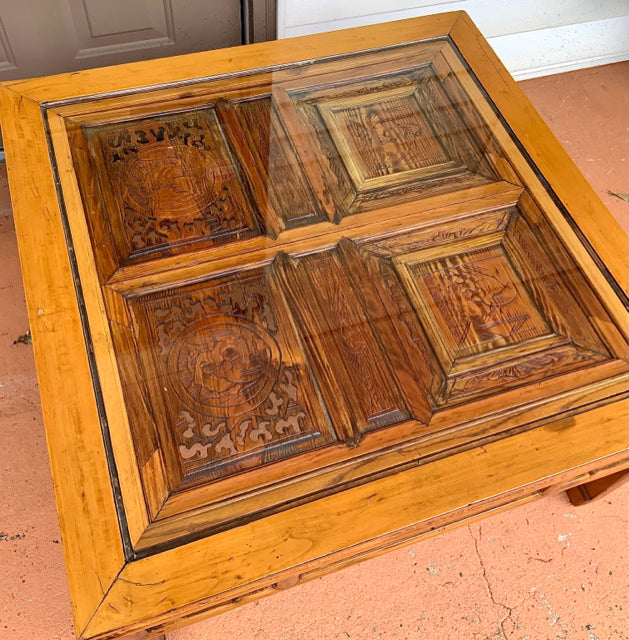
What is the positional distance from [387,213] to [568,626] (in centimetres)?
84

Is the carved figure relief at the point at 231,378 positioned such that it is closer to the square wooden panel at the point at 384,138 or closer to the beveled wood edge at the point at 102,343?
the beveled wood edge at the point at 102,343

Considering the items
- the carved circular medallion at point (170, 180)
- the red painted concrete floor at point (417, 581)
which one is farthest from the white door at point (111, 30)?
the red painted concrete floor at point (417, 581)

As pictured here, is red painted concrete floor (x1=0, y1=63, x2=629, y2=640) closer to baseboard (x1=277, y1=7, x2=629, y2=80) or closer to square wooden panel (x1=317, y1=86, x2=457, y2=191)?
square wooden panel (x1=317, y1=86, x2=457, y2=191)

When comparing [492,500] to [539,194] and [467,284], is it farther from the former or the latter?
[539,194]

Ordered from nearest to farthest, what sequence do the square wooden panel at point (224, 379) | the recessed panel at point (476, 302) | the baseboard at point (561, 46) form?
1. the square wooden panel at point (224, 379)
2. the recessed panel at point (476, 302)
3. the baseboard at point (561, 46)

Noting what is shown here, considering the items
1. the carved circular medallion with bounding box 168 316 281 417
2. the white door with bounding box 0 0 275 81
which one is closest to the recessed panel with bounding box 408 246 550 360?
the carved circular medallion with bounding box 168 316 281 417

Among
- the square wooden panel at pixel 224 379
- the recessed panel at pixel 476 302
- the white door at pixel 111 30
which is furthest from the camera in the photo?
the white door at pixel 111 30

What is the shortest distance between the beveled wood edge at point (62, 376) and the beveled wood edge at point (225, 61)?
61 millimetres

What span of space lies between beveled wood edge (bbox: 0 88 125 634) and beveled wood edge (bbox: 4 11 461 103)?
0.06 m

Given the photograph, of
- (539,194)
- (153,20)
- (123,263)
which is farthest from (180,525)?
(153,20)

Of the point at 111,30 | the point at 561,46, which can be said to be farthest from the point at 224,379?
the point at 561,46

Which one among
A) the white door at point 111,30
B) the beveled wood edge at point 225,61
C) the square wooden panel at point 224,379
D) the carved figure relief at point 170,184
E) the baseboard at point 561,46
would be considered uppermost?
the white door at point 111,30

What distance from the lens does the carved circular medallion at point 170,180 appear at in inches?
40.2

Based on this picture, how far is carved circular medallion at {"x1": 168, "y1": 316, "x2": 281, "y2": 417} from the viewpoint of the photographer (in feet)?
2.81
